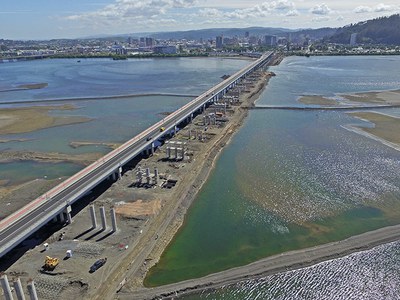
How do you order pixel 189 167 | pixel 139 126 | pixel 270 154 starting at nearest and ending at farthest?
pixel 189 167
pixel 270 154
pixel 139 126

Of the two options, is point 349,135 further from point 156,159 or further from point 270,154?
point 156,159

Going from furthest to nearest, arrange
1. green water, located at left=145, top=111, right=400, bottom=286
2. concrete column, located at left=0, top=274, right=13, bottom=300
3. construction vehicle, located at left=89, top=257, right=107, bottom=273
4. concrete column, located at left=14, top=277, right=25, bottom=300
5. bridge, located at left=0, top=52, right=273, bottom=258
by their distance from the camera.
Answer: green water, located at left=145, top=111, right=400, bottom=286 → bridge, located at left=0, top=52, right=273, bottom=258 → construction vehicle, located at left=89, top=257, right=107, bottom=273 → concrete column, located at left=14, top=277, right=25, bottom=300 → concrete column, located at left=0, top=274, right=13, bottom=300

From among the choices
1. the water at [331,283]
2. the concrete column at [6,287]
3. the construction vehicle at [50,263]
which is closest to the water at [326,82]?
the water at [331,283]

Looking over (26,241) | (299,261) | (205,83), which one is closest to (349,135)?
(299,261)

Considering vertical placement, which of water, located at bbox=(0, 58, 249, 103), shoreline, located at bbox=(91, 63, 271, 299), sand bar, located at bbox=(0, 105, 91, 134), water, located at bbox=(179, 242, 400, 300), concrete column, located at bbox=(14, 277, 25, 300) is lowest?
water, located at bbox=(179, 242, 400, 300)

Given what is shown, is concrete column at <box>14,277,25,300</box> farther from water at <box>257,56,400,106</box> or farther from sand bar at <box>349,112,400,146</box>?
water at <box>257,56,400,106</box>

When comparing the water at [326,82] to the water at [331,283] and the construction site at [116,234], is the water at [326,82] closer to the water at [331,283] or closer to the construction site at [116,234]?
the construction site at [116,234]

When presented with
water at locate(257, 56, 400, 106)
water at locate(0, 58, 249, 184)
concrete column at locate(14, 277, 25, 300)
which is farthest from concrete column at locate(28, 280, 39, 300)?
water at locate(257, 56, 400, 106)
